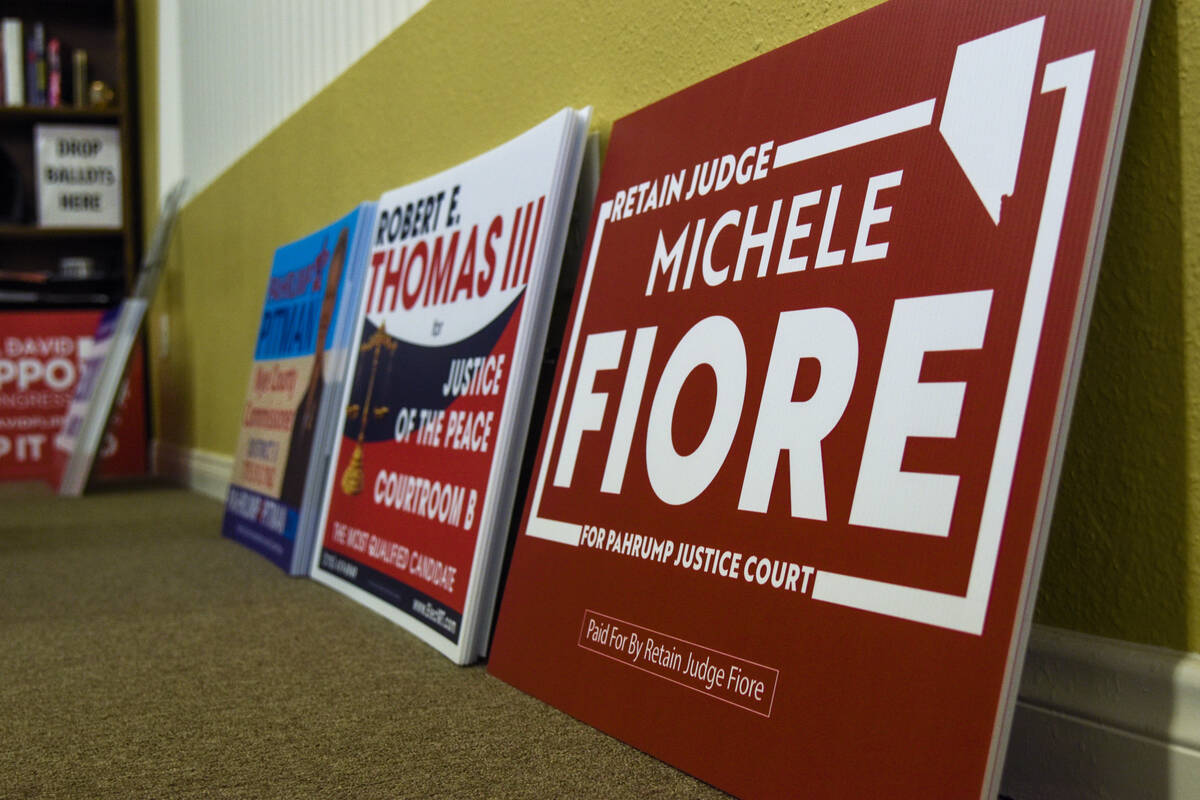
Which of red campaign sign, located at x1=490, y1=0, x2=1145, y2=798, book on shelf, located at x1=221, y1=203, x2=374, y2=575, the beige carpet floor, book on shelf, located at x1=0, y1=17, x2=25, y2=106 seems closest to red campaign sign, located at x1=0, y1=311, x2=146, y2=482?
book on shelf, located at x1=0, y1=17, x2=25, y2=106

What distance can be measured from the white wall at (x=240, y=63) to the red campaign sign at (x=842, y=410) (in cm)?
127

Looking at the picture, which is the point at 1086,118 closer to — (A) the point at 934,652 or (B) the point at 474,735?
(A) the point at 934,652

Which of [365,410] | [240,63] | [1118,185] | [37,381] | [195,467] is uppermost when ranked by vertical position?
[240,63]

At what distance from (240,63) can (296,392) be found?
1.63 m

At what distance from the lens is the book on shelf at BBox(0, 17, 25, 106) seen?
380 cm

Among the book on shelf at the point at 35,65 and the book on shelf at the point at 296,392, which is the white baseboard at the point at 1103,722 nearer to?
the book on shelf at the point at 296,392

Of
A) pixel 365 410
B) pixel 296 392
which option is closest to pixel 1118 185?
pixel 365 410

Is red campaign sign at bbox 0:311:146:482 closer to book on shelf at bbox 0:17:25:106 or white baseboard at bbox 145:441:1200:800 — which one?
book on shelf at bbox 0:17:25:106

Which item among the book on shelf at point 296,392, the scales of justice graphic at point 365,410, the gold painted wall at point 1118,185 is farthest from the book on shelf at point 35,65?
the scales of justice graphic at point 365,410

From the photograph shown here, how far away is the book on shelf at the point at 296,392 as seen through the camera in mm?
1731

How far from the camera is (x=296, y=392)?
75.2 inches

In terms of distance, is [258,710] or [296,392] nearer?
[258,710]

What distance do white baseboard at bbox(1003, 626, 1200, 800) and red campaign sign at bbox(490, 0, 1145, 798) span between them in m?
0.17

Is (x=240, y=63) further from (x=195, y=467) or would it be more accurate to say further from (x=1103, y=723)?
(x=1103, y=723)
